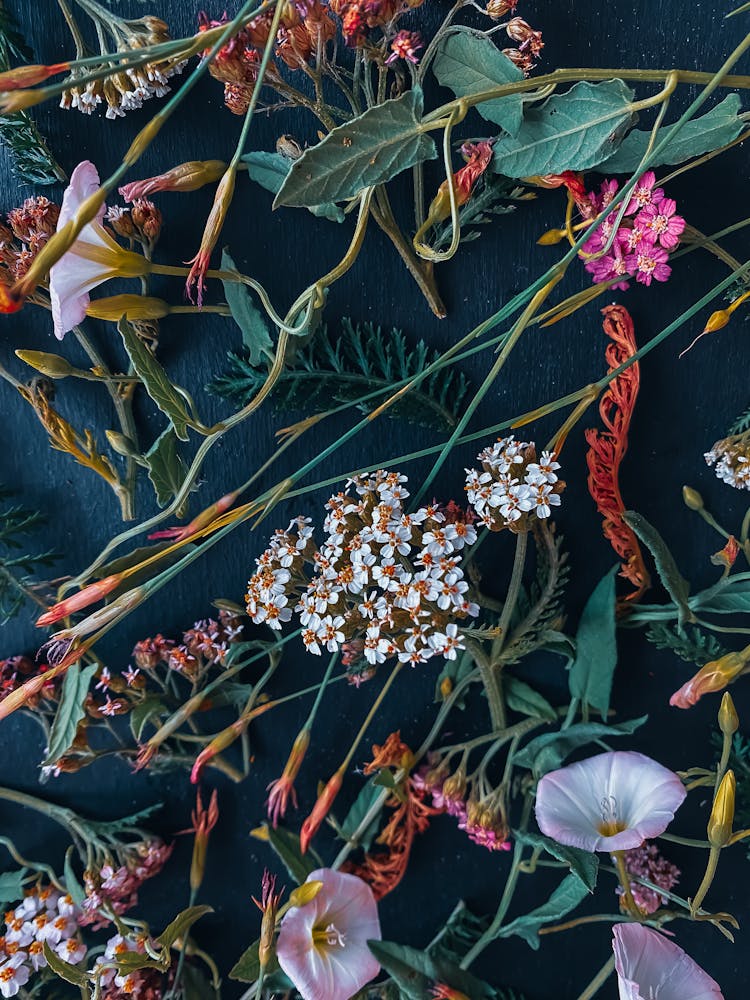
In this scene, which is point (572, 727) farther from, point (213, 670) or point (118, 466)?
point (118, 466)

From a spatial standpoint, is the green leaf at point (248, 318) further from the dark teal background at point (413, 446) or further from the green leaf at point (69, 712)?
the green leaf at point (69, 712)

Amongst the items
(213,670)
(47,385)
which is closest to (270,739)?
(213,670)

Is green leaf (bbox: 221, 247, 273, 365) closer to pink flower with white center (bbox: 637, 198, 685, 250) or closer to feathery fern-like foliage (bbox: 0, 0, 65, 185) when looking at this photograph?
feathery fern-like foliage (bbox: 0, 0, 65, 185)

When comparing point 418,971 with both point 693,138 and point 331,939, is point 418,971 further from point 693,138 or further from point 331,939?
point 693,138

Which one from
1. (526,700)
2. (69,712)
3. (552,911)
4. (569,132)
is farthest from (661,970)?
(569,132)

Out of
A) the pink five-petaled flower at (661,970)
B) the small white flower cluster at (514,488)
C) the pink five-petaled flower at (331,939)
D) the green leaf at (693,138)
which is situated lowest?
the pink five-petaled flower at (661,970)

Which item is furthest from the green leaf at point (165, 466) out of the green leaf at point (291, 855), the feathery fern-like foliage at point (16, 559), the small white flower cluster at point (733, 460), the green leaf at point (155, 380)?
the small white flower cluster at point (733, 460)
